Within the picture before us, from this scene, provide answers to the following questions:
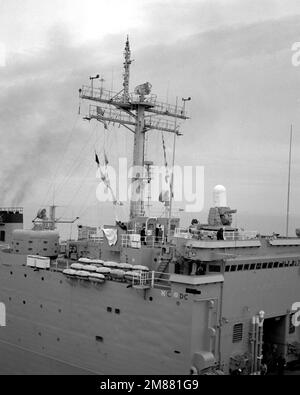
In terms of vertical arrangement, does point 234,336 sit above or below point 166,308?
below

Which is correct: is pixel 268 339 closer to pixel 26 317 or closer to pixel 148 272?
pixel 148 272

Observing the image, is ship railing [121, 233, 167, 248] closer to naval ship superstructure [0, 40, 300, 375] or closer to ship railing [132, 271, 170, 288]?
naval ship superstructure [0, 40, 300, 375]

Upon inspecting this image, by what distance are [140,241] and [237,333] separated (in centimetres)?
450

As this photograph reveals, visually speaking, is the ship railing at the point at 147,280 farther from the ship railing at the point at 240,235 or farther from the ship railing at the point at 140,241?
the ship railing at the point at 240,235

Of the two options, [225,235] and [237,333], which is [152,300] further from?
[225,235]

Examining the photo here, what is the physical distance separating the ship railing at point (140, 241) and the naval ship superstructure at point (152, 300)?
51mm

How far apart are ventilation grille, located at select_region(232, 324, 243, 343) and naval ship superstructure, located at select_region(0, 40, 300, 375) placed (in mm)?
50

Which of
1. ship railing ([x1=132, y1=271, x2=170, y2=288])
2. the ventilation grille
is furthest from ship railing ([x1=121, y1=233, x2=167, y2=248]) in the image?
the ventilation grille

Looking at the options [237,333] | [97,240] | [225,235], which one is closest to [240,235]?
[225,235]

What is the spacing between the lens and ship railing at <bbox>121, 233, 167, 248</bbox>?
1655cm
